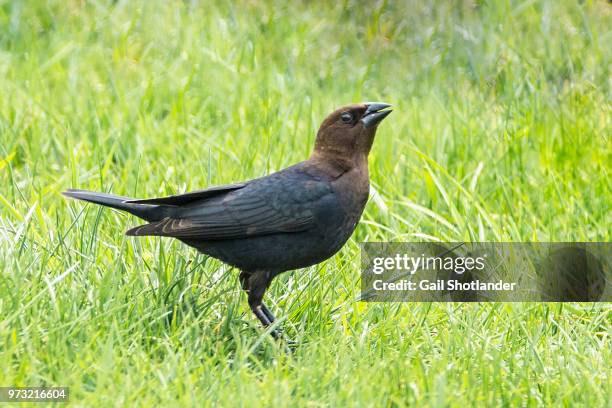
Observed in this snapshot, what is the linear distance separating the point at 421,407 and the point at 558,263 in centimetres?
170

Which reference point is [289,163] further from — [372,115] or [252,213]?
[252,213]

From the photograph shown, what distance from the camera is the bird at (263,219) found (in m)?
3.81

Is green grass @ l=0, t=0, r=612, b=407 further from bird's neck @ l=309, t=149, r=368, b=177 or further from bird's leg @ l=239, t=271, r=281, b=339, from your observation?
bird's neck @ l=309, t=149, r=368, b=177

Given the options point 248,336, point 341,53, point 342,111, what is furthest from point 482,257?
point 341,53

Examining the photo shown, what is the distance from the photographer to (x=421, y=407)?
3160mm

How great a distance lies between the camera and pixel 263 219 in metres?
3.86

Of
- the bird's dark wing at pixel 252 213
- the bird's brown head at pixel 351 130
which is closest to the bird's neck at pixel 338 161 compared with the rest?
the bird's brown head at pixel 351 130

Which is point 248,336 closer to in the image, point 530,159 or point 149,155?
point 149,155

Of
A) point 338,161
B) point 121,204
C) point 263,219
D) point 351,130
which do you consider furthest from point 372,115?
point 121,204

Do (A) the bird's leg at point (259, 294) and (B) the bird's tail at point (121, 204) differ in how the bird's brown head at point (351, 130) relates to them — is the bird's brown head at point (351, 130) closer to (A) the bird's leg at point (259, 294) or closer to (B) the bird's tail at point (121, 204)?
(A) the bird's leg at point (259, 294)

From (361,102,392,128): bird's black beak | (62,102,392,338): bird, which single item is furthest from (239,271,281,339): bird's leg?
(361,102,392,128): bird's black beak

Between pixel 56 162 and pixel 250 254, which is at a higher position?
pixel 56 162

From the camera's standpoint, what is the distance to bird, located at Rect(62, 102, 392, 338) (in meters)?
3.81

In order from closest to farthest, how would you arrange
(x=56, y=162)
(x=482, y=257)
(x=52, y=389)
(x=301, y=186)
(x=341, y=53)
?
(x=52, y=389) → (x=301, y=186) → (x=482, y=257) → (x=56, y=162) → (x=341, y=53)
